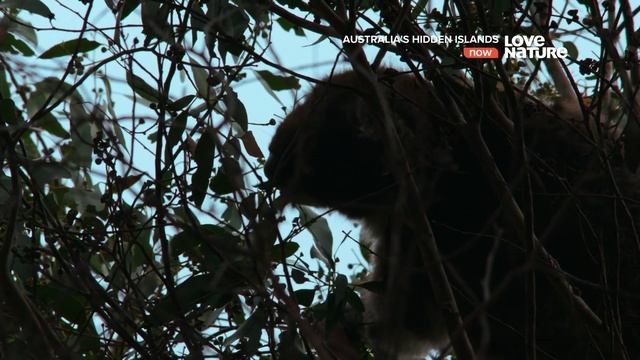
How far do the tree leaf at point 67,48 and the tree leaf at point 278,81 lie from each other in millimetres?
779

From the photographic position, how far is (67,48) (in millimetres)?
3707

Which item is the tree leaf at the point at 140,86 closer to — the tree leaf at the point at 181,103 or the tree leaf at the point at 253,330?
the tree leaf at the point at 181,103

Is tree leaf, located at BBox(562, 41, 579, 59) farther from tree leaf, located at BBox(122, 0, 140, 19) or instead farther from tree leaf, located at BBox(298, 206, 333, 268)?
tree leaf, located at BBox(122, 0, 140, 19)

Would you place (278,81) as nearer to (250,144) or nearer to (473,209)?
(250,144)

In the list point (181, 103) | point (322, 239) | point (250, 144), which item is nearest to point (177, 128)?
point (181, 103)

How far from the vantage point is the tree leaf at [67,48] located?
362 cm

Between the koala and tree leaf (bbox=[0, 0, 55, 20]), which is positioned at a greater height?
tree leaf (bbox=[0, 0, 55, 20])

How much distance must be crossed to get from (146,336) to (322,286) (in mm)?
966

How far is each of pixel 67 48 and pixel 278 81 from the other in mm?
976

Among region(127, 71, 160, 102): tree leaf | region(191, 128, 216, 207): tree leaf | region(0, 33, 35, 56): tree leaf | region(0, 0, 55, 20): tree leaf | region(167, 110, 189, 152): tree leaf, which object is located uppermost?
region(0, 33, 35, 56): tree leaf

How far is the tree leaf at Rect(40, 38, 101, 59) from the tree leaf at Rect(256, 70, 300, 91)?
0.78 metres

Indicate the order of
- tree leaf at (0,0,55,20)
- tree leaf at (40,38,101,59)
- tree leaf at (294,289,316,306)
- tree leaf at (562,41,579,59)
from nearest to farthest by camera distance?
tree leaf at (294,289,316,306) → tree leaf at (0,0,55,20) → tree leaf at (40,38,101,59) → tree leaf at (562,41,579,59)

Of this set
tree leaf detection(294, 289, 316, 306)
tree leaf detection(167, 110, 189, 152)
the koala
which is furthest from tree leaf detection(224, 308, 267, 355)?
the koala

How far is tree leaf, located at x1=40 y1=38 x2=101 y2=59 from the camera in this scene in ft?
11.9
